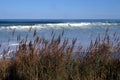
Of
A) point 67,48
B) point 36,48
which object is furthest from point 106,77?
point 36,48

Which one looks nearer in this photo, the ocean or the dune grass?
the dune grass

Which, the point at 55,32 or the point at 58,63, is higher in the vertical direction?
the point at 58,63

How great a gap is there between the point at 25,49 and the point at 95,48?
150 centimetres

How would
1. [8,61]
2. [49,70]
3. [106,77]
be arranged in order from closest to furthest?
[49,70] → [106,77] → [8,61]

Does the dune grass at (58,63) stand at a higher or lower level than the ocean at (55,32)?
higher

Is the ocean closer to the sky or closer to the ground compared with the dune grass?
closer to the ground

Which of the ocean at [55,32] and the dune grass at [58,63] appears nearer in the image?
the dune grass at [58,63]

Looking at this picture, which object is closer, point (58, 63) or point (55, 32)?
point (58, 63)

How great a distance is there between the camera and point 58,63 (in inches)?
250

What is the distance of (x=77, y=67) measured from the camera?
21.5ft

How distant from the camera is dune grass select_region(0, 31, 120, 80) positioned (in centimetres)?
637

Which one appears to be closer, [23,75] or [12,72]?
[23,75]

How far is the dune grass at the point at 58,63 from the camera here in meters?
6.37

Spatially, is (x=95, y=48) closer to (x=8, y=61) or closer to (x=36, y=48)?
(x=36, y=48)
